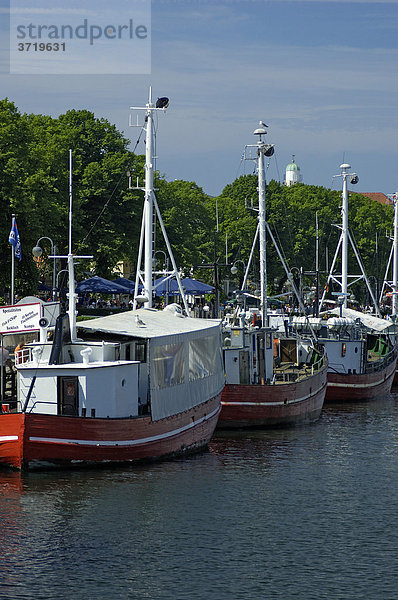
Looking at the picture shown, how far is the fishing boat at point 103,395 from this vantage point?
111 ft

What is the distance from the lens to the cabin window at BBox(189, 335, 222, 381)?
40.6 metres

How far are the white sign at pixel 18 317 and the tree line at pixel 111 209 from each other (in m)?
11.0

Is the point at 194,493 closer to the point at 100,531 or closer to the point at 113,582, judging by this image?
the point at 100,531

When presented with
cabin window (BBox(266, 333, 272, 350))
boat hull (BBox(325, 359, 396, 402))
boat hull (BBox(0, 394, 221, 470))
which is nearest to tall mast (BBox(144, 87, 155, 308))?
cabin window (BBox(266, 333, 272, 350))

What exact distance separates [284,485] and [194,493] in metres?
3.55

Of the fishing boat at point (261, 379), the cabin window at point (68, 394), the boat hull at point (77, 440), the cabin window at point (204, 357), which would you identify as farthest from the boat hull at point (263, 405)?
the cabin window at point (68, 394)

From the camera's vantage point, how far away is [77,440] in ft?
112

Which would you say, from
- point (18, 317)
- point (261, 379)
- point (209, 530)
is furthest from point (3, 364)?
point (261, 379)

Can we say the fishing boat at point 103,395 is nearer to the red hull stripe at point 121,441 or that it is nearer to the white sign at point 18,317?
the red hull stripe at point 121,441

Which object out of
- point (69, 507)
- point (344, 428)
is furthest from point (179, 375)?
point (344, 428)

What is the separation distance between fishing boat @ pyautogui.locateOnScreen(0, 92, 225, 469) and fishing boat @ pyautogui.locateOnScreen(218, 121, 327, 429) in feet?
20.6

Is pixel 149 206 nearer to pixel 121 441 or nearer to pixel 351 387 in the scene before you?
pixel 121 441

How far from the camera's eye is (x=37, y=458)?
3378 centimetres

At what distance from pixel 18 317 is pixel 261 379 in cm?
1465
